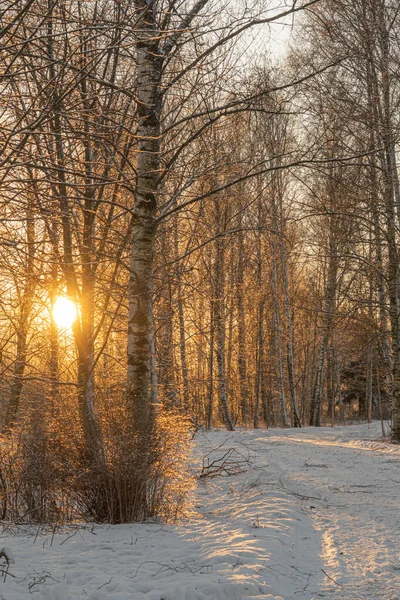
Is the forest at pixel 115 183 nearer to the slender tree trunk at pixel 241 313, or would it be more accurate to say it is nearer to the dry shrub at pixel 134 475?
A: the dry shrub at pixel 134 475

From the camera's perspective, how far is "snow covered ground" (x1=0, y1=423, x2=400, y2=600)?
367cm

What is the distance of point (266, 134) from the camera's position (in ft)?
60.4

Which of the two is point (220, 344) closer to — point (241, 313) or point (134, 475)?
point (241, 313)

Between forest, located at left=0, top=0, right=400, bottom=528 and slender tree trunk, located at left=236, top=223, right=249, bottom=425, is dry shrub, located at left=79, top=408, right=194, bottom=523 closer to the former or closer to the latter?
forest, located at left=0, top=0, right=400, bottom=528

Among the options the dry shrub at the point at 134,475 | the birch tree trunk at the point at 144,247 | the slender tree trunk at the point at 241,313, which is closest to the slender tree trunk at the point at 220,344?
the slender tree trunk at the point at 241,313

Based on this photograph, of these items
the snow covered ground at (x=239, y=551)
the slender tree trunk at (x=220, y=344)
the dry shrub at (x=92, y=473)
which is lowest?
the snow covered ground at (x=239, y=551)

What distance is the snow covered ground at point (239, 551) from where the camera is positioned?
3668mm

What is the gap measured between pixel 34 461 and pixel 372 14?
35.6ft

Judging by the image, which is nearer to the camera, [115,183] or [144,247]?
[115,183]

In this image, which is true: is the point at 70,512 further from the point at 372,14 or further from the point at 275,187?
the point at 275,187

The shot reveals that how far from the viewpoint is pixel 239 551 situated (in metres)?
4.38

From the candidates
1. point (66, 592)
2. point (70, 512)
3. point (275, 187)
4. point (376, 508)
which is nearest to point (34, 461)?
point (70, 512)

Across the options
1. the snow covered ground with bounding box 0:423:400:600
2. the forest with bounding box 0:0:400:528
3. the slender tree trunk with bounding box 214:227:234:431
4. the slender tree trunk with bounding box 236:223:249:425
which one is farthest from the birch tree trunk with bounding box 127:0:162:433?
the slender tree trunk with bounding box 236:223:249:425

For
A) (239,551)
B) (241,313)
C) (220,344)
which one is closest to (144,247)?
(239,551)
